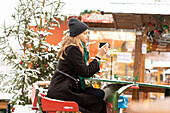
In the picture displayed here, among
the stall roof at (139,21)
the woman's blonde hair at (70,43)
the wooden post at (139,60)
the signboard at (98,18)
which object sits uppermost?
the signboard at (98,18)

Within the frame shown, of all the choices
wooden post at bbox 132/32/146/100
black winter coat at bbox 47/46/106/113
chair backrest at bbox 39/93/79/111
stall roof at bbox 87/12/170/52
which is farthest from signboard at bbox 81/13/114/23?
chair backrest at bbox 39/93/79/111

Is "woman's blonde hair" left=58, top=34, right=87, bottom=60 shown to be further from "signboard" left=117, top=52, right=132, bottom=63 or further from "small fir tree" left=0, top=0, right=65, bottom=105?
"signboard" left=117, top=52, right=132, bottom=63

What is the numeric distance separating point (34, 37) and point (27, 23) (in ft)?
0.97

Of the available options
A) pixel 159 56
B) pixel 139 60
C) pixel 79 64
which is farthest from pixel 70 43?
pixel 159 56

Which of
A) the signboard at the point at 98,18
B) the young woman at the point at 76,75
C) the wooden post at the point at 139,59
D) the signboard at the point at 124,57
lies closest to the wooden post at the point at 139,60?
the wooden post at the point at 139,59

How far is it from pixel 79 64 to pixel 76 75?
0.12 meters

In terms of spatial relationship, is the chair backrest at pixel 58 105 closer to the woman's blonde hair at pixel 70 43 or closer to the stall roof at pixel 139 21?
the woman's blonde hair at pixel 70 43

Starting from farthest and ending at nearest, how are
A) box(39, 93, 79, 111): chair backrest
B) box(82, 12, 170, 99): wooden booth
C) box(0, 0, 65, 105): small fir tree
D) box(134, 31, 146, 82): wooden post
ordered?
1. box(134, 31, 146, 82): wooden post
2. box(82, 12, 170, 99): wooden booth
3. box(0, 0, 65, 105): small fir tree
4. box(39, 93, 79, 111): chair backrest

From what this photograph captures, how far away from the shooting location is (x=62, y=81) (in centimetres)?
222

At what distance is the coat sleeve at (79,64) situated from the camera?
216 cm

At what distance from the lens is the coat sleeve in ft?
7.09

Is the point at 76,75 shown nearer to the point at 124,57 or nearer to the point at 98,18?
the point at 124,57

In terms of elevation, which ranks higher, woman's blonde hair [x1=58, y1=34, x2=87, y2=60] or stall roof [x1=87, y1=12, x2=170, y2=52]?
stall roof [x1=87, y1=12, x2=170, y2=52]

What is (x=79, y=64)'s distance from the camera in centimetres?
216
